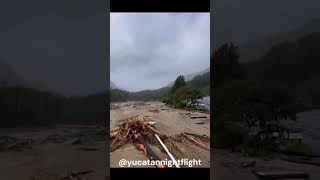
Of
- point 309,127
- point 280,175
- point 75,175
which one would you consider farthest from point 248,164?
point 75,175

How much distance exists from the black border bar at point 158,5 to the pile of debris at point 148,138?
1.30m

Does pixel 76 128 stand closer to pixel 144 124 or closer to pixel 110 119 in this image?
pixel 110 119

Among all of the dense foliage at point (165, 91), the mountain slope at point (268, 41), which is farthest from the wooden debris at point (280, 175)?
the mountain slope at point (268, 41)

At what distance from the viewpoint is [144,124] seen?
5.41 metres

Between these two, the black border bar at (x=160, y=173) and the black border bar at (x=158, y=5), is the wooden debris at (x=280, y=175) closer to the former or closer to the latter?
the black border bar at (x=160, y=173)

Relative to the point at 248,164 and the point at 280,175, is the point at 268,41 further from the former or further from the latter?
the point at 280,175

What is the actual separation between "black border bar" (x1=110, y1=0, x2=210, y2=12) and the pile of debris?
130 centimetres

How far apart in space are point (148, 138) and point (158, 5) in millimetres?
1585

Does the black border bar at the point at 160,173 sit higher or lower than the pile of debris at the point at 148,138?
lower

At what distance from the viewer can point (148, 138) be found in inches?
211

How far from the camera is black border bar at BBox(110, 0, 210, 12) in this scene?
527cm

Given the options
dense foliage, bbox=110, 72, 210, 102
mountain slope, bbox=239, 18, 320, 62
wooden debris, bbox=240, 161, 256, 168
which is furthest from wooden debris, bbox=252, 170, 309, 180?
mountain slope, bbox=239, 18, 320, 62

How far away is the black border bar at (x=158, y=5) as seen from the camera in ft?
17.3

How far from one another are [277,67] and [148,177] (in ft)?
6.55
